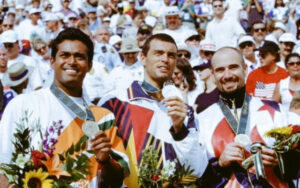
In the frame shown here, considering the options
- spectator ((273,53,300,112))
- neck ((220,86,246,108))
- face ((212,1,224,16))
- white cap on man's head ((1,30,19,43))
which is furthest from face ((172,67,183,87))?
face ((212,1,224,16))

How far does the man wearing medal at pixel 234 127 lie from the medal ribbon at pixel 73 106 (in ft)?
3.58

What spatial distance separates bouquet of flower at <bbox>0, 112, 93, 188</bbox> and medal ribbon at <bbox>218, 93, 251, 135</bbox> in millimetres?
1466

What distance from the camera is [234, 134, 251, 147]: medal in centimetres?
435

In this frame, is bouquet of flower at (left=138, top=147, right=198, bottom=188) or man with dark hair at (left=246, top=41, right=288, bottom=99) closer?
bouquet of flower at (left=138, top=147, right=198, bottom=188)

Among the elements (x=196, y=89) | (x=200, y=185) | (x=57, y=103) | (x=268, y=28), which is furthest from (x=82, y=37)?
(x=268, y=28)

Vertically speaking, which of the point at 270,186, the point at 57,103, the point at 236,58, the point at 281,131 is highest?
the point at 236,58

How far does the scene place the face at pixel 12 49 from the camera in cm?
1042

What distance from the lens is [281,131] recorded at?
4.22 meters

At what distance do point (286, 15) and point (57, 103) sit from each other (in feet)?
44.6

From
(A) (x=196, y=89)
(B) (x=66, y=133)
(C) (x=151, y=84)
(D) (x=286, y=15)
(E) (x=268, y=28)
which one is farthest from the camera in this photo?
(D) (x=286, y=15)

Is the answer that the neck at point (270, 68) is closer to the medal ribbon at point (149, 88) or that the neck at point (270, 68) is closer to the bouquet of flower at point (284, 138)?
the medal ribbon at point (149, 88)

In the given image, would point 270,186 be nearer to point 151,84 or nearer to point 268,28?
point 151,84

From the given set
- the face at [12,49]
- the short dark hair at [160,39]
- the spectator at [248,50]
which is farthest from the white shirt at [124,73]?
the short dark hair at [160,39]

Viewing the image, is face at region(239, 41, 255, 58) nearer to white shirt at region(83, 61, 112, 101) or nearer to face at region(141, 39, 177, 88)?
white shirt at region(83, 61, 112, 101)
